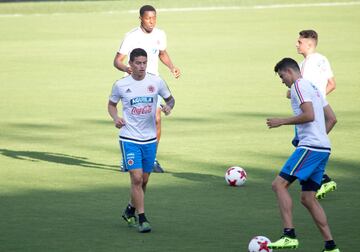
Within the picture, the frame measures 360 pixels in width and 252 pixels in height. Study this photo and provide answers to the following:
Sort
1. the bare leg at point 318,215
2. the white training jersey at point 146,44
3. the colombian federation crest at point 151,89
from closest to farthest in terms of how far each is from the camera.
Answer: the bare leg at point 318,215 < the colombian federation crest at point 151,89 < the white training jersey at point 146,44

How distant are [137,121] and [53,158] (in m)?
5.14

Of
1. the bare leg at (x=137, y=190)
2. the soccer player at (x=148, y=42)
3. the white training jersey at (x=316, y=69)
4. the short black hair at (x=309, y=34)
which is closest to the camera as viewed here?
the bare leg at (x=137, y=190)

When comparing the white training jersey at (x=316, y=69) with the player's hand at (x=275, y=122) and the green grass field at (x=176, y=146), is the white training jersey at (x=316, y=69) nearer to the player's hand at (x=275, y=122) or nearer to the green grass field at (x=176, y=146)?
the green grass field at (x=176, y=146)

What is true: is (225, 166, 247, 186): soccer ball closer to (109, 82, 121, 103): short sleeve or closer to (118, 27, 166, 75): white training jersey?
(118, 27, 166, 75): white training jersey

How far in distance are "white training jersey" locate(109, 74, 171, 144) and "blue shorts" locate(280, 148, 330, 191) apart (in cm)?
193

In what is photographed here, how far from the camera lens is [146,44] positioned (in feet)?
52.1

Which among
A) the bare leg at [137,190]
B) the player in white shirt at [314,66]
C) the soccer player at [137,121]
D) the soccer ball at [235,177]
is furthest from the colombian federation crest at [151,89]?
the soccer ball at [235,177]

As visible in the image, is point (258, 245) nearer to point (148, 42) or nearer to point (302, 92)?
point (302, 92)

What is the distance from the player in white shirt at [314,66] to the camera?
1340 centimetres

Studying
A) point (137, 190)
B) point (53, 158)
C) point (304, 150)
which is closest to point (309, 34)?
point (304, 150)

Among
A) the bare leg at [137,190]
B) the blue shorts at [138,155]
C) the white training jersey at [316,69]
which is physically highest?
the white training jersey at [316,69]

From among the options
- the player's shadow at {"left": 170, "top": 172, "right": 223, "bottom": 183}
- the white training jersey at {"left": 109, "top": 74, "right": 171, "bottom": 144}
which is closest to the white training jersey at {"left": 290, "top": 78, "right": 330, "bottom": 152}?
the white training jersey at {"left": 109, "top": 74, "right": 171, "bottom": 144}

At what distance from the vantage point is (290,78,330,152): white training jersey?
1057 centimetres

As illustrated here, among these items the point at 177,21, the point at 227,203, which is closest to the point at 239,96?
the point at 227,203
